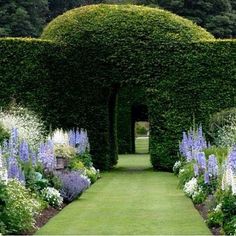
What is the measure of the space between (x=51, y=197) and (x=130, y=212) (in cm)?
176

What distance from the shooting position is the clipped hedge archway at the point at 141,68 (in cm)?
2272

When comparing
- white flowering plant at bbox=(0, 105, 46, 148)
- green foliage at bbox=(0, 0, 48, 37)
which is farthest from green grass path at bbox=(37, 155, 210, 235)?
green foliage at bbox=(0, 0, 48, 37)

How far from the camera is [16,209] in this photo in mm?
10797

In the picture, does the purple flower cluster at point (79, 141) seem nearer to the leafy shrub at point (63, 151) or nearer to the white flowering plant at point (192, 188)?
the leafy shrub at point (63, 151)

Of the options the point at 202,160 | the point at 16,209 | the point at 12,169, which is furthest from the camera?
the point at 202,160

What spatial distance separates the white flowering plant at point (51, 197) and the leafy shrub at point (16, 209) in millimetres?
1407

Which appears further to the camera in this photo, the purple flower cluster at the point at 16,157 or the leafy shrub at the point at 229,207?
the purple flower cluster at the point at 16,157

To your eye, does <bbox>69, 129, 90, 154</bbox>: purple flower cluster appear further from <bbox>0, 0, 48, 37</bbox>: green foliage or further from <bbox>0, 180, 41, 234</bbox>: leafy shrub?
<bbox>0, 0, 48, 37</bbox>: green foliage

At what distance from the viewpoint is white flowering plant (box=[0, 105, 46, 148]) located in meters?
20.4

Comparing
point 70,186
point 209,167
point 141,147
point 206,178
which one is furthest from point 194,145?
point 141,147

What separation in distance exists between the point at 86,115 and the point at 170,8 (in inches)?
945

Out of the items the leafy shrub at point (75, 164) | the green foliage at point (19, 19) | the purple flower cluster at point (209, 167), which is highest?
the green foliage at point (19, 19)

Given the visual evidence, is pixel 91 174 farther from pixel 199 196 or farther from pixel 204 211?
pixel 204 211

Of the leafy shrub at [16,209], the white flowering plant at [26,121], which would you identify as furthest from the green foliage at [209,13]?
the leafy shrub at [16,209]
